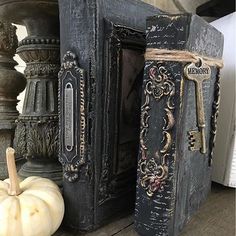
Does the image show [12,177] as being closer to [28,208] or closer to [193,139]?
[28,208]

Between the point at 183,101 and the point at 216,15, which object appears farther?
the point at 216,15

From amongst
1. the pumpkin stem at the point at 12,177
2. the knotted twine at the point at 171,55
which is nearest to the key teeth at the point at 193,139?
the knotted twine at the point at 171,55

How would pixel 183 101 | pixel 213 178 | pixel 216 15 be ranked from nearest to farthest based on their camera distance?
pixel 183 101
pixel 213 178
pixel 216 15

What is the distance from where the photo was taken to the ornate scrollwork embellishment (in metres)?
0.38

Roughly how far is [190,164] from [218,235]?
0.12 meters

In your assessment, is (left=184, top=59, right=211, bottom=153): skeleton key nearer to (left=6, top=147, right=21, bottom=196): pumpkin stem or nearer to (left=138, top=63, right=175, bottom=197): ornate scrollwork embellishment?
(left=138, top=63, right=175, bottom=197): ornate scrollwork embellishment

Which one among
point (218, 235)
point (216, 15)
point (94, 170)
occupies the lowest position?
point (218, 235)

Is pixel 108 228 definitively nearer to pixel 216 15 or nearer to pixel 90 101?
pixel 90 101

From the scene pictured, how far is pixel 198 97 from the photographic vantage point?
0.41 meters

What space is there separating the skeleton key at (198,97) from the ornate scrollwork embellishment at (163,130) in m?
0.03

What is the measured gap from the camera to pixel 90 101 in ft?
1.32

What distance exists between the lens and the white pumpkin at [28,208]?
1.21 ft

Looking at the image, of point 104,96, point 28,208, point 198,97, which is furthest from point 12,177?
point 198,97

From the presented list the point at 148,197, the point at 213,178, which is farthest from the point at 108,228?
the point at 213,178
